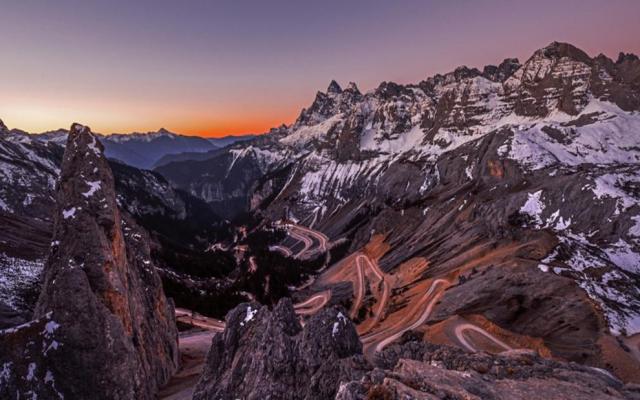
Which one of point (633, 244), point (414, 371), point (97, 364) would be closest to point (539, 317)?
point (633, 244)

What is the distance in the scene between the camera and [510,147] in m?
174

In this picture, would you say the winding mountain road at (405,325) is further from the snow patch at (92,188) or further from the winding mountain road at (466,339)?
the snow patch at (92,188)

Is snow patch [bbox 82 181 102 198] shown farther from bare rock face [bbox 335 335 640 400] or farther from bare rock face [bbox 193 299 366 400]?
bare rock face [bbox 335 335 640 400]

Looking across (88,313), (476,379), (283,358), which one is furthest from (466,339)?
(88,313)

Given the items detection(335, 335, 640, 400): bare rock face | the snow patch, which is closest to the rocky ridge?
detection(335, 335, 640, 400): bare rock face

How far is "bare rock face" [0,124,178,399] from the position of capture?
106ft

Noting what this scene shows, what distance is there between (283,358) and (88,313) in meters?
19.2

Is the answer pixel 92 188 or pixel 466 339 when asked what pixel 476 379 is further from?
pixel 466 339

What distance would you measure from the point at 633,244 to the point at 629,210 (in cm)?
1285

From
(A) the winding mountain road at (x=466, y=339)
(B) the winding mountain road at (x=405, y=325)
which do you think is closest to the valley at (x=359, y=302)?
→ (A) the winding mountain road at (x=466, y=339)

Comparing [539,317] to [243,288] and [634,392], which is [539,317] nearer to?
[634,392]

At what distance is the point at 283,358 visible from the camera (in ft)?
98.8

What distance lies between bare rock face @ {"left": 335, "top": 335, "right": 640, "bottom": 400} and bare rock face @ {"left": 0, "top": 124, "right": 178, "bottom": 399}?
2484 cm

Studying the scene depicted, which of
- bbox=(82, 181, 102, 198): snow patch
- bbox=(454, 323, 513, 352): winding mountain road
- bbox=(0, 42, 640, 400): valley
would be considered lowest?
bbox=(454, 323, 513, 352): winding mountain road
